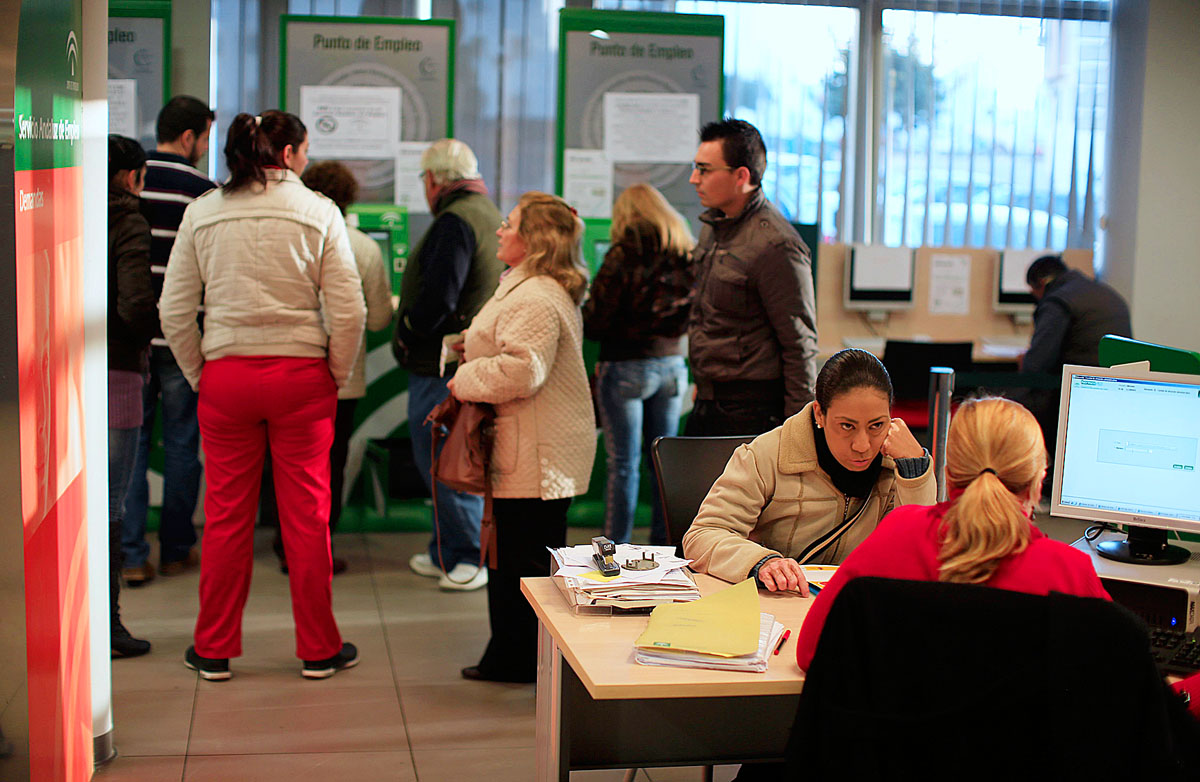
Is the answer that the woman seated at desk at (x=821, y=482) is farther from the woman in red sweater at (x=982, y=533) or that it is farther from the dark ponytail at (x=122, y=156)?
the dark ponytail at (x=122, y=156)

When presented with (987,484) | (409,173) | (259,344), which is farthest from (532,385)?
(409,173)

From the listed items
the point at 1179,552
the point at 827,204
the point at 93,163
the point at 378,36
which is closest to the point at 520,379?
the point at 93,163

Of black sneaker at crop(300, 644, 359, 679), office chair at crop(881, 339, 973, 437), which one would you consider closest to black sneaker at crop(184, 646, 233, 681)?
black sneaker at crop(300, 644, 359, 679)

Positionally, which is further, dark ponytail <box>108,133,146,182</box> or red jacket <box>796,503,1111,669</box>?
dark ponytail <box>108,133,146,182</box>

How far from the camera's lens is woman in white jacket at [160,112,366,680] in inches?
128

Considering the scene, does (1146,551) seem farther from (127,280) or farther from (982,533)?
(127,280)

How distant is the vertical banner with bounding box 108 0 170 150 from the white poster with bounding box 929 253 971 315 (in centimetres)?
436

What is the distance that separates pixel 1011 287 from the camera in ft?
22.1

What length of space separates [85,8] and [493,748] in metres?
2.05

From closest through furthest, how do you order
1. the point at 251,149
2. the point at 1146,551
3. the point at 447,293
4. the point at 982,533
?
the point at 982,533 → the point at 1146,551 → the point at 251,149 → the point at 447,293

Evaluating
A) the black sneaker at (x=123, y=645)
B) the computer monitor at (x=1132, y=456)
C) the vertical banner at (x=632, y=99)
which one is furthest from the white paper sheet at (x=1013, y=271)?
the black sneaker at (x=123, y=645)

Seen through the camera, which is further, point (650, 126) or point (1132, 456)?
point (650, 126)

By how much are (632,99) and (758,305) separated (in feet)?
9.78

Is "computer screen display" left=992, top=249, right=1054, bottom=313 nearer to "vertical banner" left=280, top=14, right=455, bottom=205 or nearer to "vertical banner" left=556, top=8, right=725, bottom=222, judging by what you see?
"vertical banner" left=556, top=8, right=725, bottom=222
